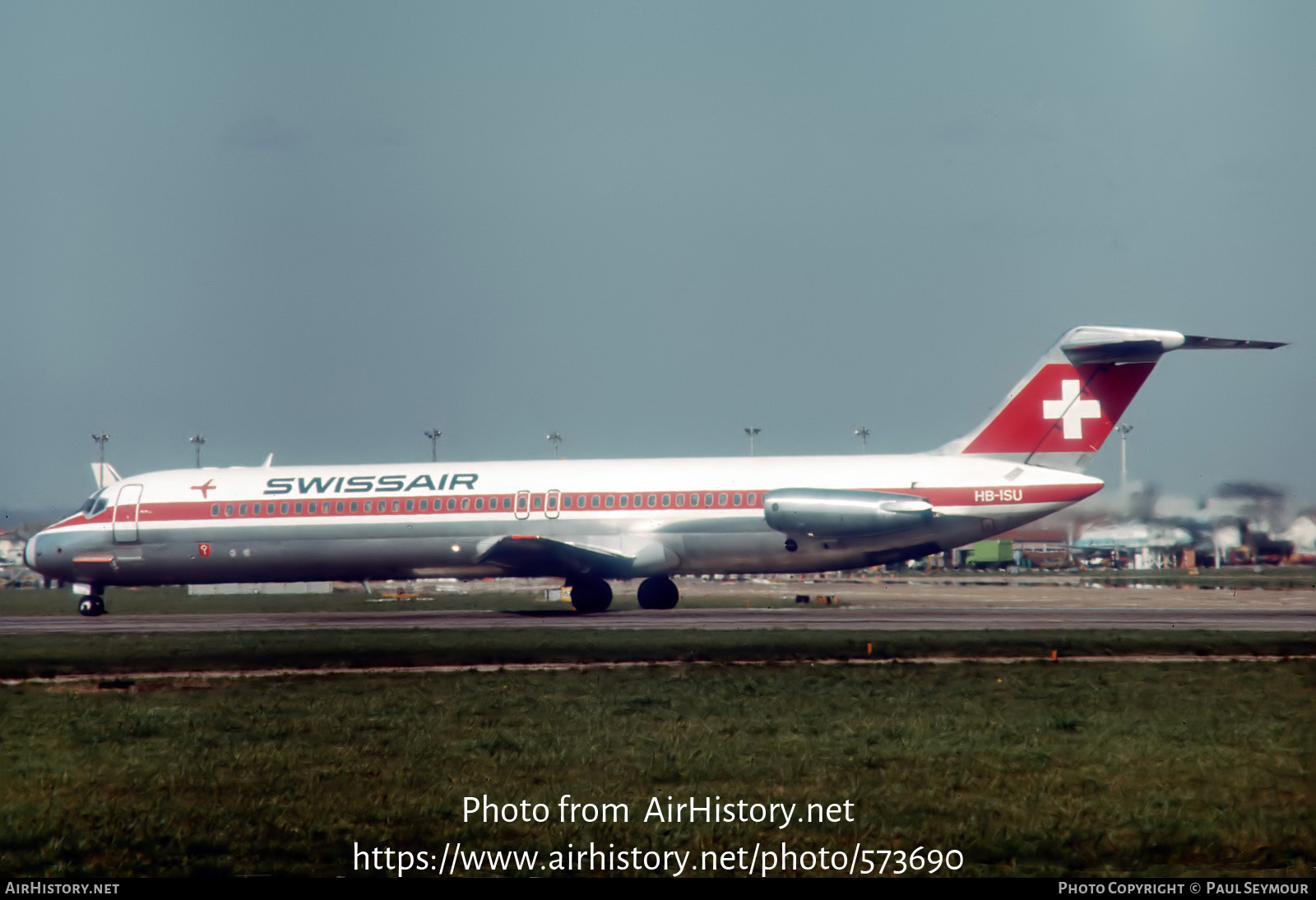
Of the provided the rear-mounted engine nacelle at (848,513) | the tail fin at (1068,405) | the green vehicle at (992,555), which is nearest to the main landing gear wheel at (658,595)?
the rear-mounted engine nacelle at (848,513)

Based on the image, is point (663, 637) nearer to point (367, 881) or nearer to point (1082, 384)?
point (1082, 384)

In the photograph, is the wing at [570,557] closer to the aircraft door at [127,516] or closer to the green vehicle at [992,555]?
the aircraft door at [127,516]

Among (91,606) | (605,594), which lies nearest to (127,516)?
(91,606)

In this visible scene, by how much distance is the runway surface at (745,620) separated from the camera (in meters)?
28.4

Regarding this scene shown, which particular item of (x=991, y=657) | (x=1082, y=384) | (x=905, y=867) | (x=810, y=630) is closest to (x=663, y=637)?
(x=810, y=630)

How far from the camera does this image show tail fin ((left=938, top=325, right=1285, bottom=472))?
34.0m

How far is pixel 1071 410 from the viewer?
112 ft

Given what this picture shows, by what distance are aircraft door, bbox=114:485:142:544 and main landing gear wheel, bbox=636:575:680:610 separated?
1470 cm

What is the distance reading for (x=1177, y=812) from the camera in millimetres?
9789

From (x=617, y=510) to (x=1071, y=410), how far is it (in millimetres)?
12107

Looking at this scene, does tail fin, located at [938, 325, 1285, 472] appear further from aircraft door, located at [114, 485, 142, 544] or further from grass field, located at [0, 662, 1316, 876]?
aircraft door, located at [114, 485, 142, 544]

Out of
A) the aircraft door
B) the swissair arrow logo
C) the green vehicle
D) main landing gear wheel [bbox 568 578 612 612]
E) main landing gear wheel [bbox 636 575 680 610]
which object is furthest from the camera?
the green vehicle

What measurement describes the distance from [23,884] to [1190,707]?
40.4ft

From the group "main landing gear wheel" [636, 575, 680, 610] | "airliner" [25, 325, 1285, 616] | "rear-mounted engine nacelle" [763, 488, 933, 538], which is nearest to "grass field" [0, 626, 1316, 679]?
"rear-mounted engine nacelle" [763, 488, 933, 538]
